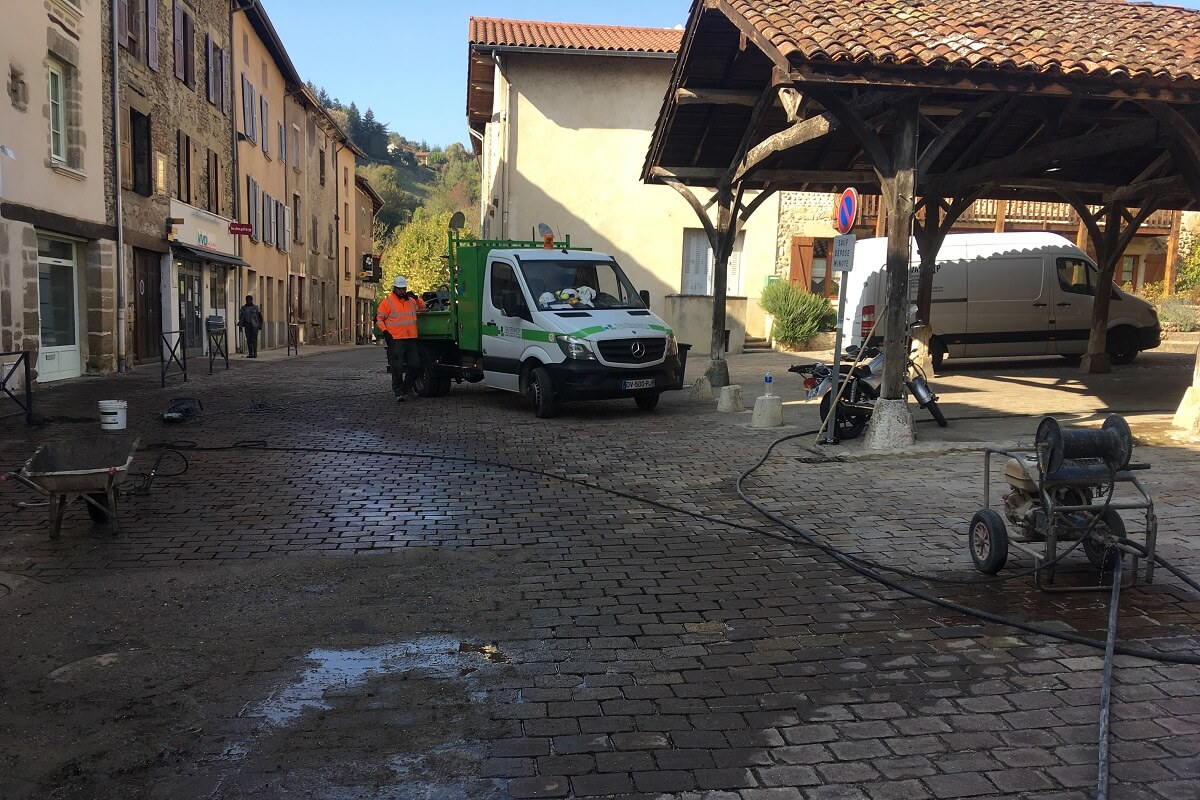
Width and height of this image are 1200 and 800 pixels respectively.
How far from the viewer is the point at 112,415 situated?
9.84m

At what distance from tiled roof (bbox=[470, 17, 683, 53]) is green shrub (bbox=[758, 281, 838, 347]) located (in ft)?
22.3

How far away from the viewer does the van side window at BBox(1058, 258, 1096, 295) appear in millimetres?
17594

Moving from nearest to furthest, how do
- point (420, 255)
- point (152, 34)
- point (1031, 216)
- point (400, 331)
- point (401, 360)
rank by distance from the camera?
point (400, 331), point (401, 360), point (152, 34), point (1031, 216), point (420, 255)

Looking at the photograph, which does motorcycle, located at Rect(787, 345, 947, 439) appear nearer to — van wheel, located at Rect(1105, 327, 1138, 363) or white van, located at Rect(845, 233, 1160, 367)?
white van, located at Rect(845, 233, 1160, 367)

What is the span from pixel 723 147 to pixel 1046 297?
762 cm

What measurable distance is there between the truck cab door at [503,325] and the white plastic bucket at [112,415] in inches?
194

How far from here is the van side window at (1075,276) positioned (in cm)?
1759

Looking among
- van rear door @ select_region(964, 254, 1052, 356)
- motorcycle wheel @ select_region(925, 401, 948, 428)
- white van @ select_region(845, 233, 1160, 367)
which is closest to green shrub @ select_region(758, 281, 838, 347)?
white van @ select_region(845, 233, 1160, 367)

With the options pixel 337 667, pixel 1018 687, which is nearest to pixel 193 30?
pixel 337 667

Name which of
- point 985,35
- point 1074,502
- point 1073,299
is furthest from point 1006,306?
point 1074,502

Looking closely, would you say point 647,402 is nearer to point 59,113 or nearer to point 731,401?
point 731,401

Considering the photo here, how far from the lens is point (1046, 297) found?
17.5 meters

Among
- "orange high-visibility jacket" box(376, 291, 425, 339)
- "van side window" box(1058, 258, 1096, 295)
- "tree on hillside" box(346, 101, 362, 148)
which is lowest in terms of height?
"orange high-visibility jacket" box(376, 291, 425, 339)

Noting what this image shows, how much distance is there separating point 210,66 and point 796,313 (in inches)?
659
